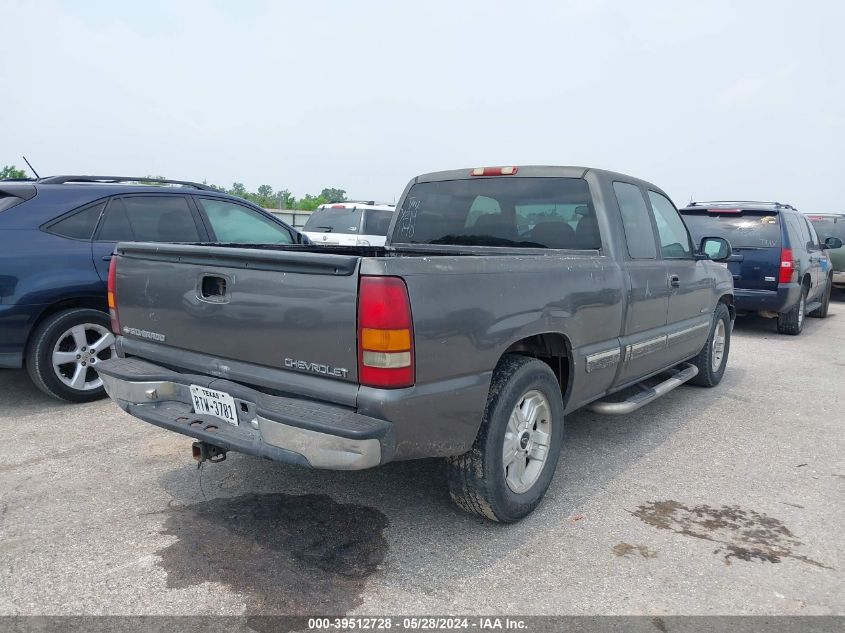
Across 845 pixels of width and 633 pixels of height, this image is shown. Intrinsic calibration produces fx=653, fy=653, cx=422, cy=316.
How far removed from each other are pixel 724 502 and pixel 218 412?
108 inches

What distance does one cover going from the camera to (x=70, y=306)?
4973mm

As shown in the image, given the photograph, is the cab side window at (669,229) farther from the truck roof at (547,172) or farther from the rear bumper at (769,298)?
the rear bumper at (769,298)

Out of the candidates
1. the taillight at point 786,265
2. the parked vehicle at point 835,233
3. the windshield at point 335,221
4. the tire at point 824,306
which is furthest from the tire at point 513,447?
the parked vehicle at point 835,233

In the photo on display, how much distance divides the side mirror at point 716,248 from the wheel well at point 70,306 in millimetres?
4862

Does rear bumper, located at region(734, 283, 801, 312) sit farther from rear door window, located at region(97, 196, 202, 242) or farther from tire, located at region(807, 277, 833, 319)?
rear door window, located at region(97, 196, 202, 242)

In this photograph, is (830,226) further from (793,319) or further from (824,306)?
(793,319)

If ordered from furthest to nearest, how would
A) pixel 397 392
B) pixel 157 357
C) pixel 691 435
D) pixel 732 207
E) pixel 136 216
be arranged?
pixel 732 207 → pixel 136 216 → pixel 691 435 → pixel 157 357 → pixel 397 392

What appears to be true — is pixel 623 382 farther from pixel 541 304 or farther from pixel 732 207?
pixel 732 207

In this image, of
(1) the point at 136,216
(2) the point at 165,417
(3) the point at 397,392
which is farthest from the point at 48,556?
(1) the point at 136,216

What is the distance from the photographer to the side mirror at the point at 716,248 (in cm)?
545

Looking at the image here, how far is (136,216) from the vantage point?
542cm

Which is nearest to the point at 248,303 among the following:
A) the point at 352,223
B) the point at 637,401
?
the point at 637,401

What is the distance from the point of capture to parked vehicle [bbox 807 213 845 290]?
1362cm

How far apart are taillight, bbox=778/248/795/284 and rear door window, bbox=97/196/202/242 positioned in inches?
284
